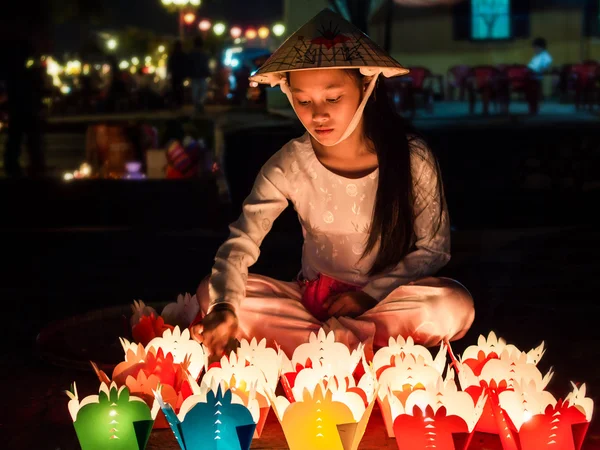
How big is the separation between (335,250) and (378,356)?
0.80 metres

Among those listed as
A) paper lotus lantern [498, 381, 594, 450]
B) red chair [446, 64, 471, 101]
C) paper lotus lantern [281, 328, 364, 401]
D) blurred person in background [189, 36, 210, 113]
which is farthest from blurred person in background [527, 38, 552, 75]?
paper lotus lantern [498, 381, 594, 450]

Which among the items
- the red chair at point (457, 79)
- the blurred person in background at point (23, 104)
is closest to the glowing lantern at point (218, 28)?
the red chair at point (457, 79)

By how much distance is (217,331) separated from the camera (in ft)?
11.3

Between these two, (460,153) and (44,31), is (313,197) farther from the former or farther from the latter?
(44,31)

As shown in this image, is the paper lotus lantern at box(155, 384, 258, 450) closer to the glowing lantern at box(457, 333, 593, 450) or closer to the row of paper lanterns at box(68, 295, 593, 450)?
the row of paper lanterns at box(68, 295, 593, 450)

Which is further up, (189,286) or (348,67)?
(348,67)

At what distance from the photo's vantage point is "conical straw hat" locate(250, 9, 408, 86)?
11.6 ft

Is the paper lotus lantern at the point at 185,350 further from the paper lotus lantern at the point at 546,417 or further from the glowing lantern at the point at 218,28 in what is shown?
the glowing lantern at the point at 218,28

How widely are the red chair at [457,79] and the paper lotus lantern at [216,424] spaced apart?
14.9 metres

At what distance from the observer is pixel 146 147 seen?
11.2m

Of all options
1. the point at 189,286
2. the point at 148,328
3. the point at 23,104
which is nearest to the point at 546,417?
the point at 148,328

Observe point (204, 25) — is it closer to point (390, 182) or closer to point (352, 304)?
point (390, 182)

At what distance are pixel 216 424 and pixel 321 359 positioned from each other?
584 mm

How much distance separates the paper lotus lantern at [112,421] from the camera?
2.71 meters
